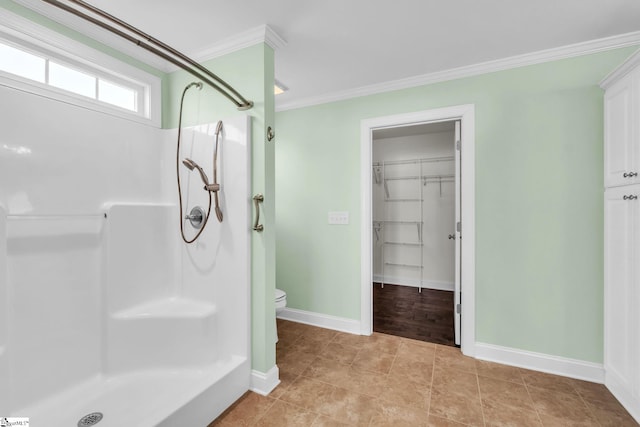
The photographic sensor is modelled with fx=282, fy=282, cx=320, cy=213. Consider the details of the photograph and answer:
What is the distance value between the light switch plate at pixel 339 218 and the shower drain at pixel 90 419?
212 cm

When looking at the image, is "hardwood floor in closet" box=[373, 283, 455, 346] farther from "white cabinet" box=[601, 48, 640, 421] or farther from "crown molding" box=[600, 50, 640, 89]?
"crown molding" box=[600, 50, 640, 89]

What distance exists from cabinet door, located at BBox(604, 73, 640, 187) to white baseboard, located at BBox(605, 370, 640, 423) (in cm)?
122

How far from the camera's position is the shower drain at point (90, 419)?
1440 mm

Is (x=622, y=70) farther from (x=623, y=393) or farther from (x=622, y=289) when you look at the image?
(x=623, y=393)

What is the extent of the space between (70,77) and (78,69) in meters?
0.08

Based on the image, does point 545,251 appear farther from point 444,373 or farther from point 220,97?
point 220,97

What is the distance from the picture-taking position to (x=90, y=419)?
4.84ft

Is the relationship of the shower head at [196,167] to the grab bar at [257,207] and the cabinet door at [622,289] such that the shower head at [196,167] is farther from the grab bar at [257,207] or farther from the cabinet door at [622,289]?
the cabinet door at [622,289]

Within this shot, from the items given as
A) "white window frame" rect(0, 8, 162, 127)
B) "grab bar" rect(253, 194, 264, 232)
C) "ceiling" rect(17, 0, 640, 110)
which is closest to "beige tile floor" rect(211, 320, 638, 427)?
"grab bar" rect(253, 194, 264, 232)

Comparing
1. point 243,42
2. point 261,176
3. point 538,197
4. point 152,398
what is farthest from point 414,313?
point 243,42

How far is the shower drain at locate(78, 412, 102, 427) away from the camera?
1.44 meters

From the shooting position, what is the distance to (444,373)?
6.72ft

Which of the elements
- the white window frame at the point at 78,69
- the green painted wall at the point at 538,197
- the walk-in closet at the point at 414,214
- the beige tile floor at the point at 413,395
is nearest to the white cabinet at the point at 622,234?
the green painted wall at the point at 538,197

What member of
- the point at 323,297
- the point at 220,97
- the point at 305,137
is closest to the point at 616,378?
the point at 323,297
